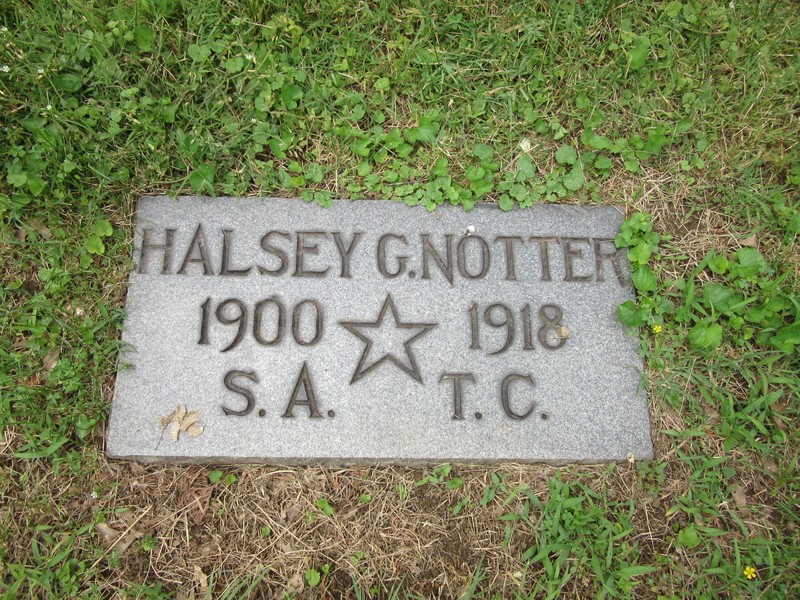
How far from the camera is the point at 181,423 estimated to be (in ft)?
6.02

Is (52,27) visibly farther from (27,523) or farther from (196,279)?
(27,523)

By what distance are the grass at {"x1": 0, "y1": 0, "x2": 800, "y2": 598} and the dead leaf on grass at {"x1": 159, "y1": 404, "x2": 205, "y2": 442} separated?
15 cm

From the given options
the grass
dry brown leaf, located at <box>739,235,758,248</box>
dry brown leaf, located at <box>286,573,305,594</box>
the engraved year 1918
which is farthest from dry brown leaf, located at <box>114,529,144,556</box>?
dry brown leaf, located at <box>739,235,758,248</box>

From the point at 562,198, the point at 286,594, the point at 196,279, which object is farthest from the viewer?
the point at 562,198

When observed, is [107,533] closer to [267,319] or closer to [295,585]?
[295,585]

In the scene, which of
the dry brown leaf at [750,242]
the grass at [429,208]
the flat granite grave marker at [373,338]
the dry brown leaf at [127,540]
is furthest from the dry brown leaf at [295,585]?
the dry brown leaf at [750,242]

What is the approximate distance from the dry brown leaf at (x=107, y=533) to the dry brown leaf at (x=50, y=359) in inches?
23.5

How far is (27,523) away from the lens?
5.96 ft

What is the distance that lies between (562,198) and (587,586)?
144cm

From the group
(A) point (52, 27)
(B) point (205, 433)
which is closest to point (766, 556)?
(B) point (205, 433)

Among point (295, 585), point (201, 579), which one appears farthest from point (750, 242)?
point (201, 579)

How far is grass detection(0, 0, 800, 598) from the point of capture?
1828mm

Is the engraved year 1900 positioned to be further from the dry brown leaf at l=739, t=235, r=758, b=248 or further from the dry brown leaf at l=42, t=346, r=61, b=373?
the dry brown leaf at l=739, t=235, r=758, b=248

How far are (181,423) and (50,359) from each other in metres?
0.60
